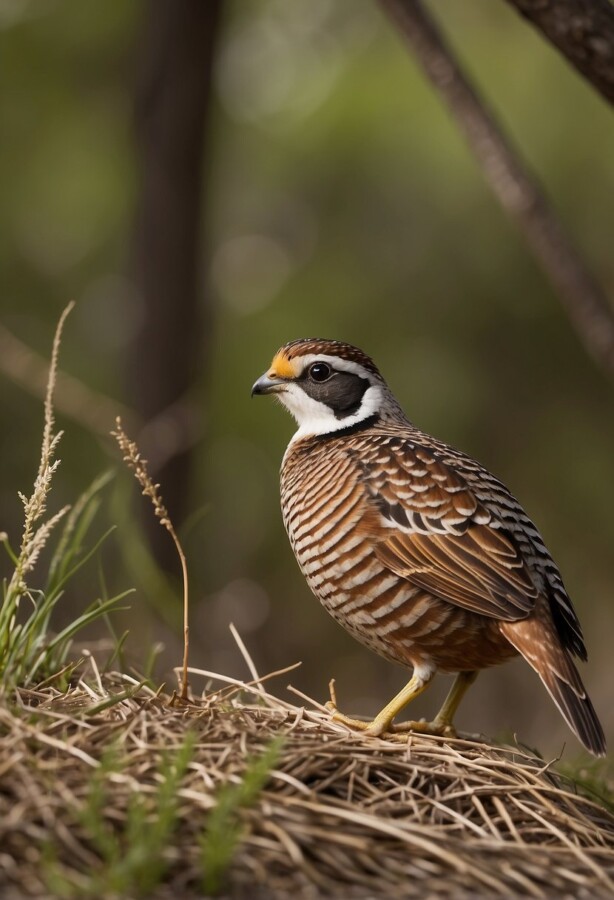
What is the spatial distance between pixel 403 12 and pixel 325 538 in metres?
3.15

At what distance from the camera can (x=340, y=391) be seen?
5289 mm

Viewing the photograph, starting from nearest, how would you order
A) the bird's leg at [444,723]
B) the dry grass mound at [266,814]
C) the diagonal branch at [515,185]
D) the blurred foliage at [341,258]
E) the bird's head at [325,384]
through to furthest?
1. the dry grass mound at [266,814]
2. the bird's leg at [444,723]
3. the bird's head at [325,384]
4. the diagonal branch at [515,185]
5. the blurred foliage at [341,258]

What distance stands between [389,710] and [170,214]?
6.68 meters

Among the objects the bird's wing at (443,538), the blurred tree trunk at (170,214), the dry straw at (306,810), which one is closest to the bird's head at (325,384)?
the bird's wing at (443,538)

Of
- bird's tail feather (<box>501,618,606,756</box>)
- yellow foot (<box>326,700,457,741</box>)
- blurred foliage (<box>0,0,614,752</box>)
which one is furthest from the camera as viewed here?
blurred foliage (<box>0,0,614,752</box>)

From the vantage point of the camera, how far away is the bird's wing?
4.11 metres

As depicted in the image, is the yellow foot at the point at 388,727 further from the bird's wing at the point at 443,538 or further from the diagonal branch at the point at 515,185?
the diagonal branch at the point at 515,185

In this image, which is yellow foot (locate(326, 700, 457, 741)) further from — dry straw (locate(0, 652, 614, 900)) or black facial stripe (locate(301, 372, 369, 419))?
black facial stripe (locate(301, 372, 369, 419))

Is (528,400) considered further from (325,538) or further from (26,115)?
(325,538)

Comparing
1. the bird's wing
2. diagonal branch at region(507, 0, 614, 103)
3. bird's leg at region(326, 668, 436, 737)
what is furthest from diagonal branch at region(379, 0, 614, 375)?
bird's leg at region(326, 668, 436, 737)

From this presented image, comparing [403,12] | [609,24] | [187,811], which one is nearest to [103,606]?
[187,811]

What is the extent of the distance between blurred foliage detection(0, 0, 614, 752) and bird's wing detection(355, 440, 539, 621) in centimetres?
670

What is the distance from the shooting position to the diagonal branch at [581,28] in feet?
15.0

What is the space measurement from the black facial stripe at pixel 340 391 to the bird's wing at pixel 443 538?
749 mm
